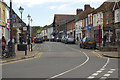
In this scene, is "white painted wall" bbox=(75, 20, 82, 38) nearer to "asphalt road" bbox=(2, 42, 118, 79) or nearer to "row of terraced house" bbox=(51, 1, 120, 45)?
"row of terraced house" bbox=(51, 1, 120, 45)

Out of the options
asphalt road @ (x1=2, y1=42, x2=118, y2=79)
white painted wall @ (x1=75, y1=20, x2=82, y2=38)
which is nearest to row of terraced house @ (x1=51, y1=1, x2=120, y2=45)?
white painted wall @ (x1=75, y1=20, x2=82, y2=38)

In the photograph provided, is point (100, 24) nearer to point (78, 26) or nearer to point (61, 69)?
point (78, 26)

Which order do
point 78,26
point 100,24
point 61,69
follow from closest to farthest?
Result: point 61,69 → point 100,24 → point 78,26

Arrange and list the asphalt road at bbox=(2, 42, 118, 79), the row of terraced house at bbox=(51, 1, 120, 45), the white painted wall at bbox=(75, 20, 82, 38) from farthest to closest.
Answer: the white painted wall at bbox=(75, 20, 82, 38) → the row of terraced house at bbox=(51, 1, 120, 45) → the asphalt road at bbox=(2, 42, 118, 79)

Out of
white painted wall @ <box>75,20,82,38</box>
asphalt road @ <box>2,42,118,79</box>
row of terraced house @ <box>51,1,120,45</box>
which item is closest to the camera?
asphalt road @ <box>2,42,118,79</box>

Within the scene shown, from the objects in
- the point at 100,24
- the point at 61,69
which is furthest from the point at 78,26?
the point at 61,69

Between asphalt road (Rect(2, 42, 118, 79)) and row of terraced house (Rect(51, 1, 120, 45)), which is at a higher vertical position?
row of terraced house (Rect(51, 1, 120, 45))

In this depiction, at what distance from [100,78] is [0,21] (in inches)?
→ 911

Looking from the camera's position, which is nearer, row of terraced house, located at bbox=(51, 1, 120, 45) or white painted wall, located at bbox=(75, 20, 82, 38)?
row of terraced house, located at bbox=(51, 1, 120, 45)

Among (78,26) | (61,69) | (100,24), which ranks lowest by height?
(61,69)

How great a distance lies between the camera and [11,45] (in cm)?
1625

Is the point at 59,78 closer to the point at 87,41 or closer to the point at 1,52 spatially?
the point at 1,52

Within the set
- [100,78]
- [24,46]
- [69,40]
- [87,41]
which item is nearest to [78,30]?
[69,40]

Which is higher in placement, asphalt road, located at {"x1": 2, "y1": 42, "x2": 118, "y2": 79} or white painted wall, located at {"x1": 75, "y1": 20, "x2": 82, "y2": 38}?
white painted wall, located at {"x1": 75, "y1": 20, "x2": 82, "y2": 38}
